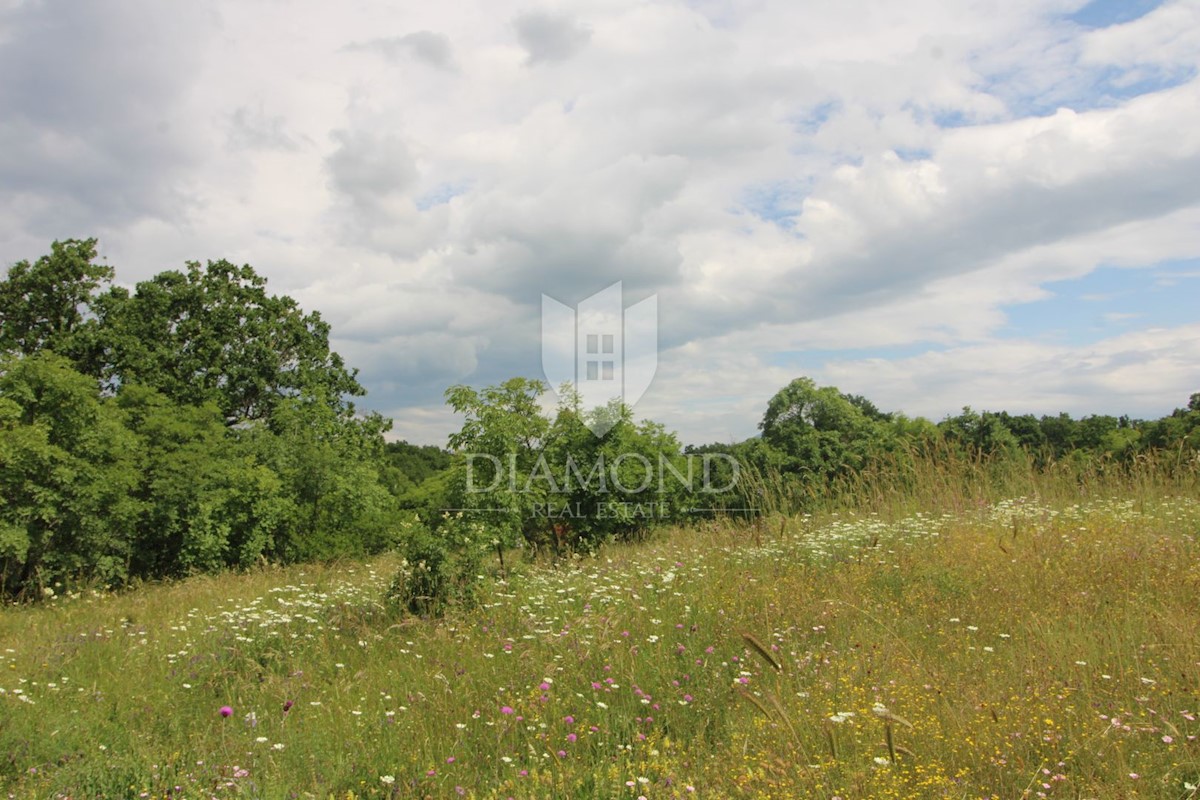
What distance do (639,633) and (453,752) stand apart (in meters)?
2.06

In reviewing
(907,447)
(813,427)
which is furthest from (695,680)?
(813,427)

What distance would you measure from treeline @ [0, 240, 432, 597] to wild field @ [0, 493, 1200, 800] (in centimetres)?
567

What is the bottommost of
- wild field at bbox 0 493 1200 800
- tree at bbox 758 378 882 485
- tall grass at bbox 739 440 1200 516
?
wild field at bbox 0 493 1200 800

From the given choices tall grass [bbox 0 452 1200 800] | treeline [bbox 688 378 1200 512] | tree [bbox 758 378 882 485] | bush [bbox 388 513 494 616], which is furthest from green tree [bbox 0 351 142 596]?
tree [bbox 758 378 882 485]

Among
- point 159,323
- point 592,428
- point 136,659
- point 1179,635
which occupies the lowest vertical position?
point 136,659

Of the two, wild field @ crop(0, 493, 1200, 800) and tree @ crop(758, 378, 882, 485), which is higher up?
tree @ crop(758, 378, 882, 485)

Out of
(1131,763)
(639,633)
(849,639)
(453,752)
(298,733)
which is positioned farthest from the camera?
(639,633)

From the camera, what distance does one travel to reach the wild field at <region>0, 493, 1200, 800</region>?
3.54 m

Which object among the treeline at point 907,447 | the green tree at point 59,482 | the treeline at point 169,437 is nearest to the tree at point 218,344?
the treeline at point 169,437

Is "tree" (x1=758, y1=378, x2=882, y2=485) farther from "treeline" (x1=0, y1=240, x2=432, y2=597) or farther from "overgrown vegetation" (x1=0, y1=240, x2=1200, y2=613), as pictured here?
"treeline" (x1=0, y1=240, x2=432, y2=597)

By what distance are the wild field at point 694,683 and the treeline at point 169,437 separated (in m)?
5.67

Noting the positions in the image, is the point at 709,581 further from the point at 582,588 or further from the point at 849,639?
the point at 849,639

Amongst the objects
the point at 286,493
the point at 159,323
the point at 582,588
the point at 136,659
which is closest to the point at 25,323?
the point at 159,323

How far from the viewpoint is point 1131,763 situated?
3.44 m
